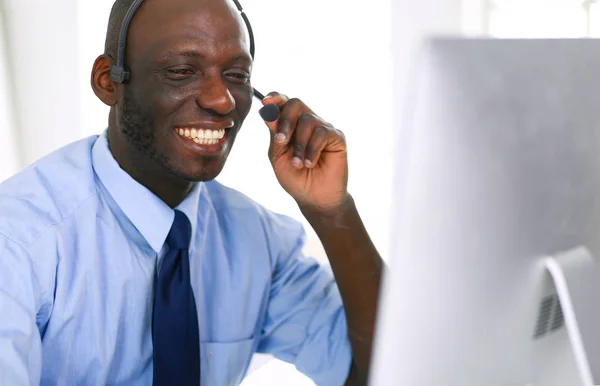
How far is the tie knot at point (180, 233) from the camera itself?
4.21 feet

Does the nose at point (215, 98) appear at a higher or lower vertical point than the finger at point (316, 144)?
higher

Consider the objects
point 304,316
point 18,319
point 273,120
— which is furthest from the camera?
point 304,316

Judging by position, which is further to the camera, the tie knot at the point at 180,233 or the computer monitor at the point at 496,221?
the tie knot at the point at 180,233

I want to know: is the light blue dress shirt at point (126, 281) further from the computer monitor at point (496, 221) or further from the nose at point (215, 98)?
the computer monitor at point (496, 221)

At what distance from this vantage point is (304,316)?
1.45 meters

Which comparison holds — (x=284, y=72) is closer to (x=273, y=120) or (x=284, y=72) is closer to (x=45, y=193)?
(x=273, y=120)

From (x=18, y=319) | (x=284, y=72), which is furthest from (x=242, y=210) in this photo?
(x=284, y=72)

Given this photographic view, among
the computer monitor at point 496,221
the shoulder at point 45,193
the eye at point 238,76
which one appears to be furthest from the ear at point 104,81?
the computer monitor at point 496,221

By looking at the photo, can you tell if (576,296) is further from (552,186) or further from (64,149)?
(64,149)

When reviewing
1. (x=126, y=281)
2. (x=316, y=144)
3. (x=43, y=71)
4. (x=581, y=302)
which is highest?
(x=43, y=71)

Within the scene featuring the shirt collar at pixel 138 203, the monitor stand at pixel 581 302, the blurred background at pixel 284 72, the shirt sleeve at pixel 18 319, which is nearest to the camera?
the monitor stand at pixel 581 302

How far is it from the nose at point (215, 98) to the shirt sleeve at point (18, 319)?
1.28 ft

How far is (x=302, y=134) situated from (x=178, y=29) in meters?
0.28

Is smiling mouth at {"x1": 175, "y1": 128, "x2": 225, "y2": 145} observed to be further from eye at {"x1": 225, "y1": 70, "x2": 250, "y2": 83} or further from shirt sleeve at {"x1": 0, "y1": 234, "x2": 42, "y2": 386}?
shirt sleeve at {"x1": 0, "y1": 234, "x2": 42, "y2": 386}
